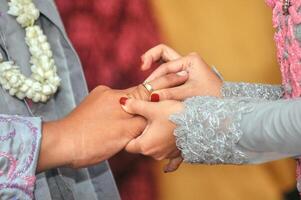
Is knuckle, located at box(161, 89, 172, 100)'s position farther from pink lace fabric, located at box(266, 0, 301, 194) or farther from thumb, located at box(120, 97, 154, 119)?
pink lace fabric, located at box(266, 0, 301, 194)

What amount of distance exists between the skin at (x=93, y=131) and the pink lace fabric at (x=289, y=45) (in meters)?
0.22

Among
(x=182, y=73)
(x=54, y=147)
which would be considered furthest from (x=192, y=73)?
(x=54, y=147)

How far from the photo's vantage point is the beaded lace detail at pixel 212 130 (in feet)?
2.78

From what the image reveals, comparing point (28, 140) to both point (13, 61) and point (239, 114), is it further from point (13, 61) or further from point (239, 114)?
point (239, 114)

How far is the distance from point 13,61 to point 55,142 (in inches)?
8.0

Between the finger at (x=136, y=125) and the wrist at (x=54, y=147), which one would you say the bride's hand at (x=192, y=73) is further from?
the wrist at (x=54, y=147)

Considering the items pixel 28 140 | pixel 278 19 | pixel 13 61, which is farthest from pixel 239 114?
pixel 13 61

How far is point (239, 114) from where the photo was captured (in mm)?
844

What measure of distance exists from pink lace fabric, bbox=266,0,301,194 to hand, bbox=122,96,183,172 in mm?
207

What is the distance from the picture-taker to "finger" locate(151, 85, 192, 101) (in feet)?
3.34

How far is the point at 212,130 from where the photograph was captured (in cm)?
86

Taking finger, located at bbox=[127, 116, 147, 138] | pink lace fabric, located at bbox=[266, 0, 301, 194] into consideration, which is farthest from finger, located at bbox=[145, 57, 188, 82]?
pink lace fabric, located at bbox=[266, 0, 301, 194]

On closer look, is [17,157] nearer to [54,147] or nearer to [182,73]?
[54,147]

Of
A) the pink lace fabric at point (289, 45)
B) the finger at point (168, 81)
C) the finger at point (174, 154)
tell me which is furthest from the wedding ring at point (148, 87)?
the pink lace fabric at point (289, 45)
